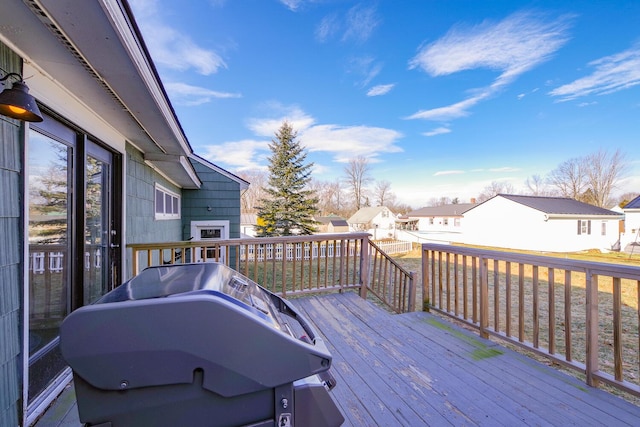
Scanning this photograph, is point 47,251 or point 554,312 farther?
point 554,312

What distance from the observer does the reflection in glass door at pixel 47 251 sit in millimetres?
1720

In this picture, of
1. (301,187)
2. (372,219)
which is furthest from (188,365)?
(372,219)

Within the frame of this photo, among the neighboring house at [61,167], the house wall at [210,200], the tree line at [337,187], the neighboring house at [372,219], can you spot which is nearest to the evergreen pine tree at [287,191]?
the tree line at [337,187]

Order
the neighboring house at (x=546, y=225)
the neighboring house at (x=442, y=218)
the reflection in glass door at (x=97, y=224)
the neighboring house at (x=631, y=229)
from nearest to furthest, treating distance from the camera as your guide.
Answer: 1. the reflection in glass door at (x=97, y=224)
2. the neighboring house at (x=631, y=229)
3. the neighboring house at (x=546, y=225)
4. the neighboring house at (x=442, y=218)

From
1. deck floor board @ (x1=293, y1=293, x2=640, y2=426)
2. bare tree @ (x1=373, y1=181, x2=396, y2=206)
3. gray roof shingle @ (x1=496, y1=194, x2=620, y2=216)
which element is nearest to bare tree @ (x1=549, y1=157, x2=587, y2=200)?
gray roof shingle @ (x1=496, y1=194, x2=620, y2=216)

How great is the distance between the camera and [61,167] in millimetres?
2053

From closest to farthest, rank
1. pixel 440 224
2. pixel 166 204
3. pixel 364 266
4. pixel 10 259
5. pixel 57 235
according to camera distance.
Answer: pixel 10 259
pixel 57 235
pixel 364 266
pixel 166 204
pixel 440 224

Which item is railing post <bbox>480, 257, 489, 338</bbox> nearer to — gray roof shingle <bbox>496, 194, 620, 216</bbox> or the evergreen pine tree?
the evergreen pine tree

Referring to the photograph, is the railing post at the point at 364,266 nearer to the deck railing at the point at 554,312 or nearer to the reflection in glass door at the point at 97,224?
the deck railing at the point at 554,312

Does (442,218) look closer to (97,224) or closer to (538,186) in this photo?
(538,186)

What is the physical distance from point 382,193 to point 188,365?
112 ft

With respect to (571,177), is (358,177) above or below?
above

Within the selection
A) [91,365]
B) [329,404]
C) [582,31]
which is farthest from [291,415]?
[582,31]

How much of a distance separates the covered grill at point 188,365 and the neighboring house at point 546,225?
68.4 ft
